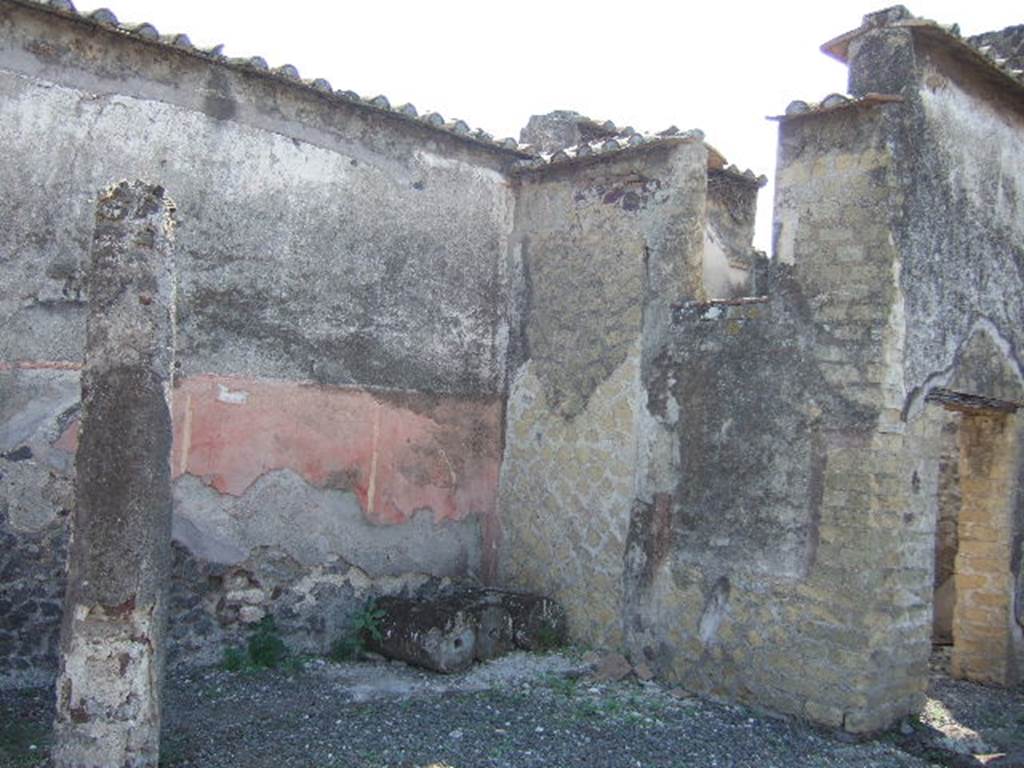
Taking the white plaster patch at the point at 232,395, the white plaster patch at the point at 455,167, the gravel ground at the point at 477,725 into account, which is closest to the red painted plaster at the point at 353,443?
the white plaster patch at the point at 232,395

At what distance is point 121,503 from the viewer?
3986mm

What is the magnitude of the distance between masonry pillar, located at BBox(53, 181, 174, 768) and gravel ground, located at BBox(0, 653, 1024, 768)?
600mm

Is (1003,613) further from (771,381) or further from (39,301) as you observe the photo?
(39,301)

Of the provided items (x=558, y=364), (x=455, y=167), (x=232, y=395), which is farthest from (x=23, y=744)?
(x=455, y=167)

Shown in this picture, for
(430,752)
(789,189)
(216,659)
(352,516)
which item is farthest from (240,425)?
(789,189)

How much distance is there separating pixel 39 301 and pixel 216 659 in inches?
94.6

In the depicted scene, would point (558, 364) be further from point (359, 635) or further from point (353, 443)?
point (359, 635)

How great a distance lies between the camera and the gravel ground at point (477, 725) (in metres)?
4.80

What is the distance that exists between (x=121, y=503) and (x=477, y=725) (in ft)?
7.72

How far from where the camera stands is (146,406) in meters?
4.08

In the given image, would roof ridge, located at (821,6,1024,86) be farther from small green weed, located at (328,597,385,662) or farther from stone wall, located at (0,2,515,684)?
small green weed, located at (328,597,385,662)

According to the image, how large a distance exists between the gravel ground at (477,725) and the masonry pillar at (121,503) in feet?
1.97

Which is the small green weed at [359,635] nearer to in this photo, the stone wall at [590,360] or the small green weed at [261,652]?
the small green weed at [261,652]

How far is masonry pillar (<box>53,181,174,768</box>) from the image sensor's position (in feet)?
12.8
